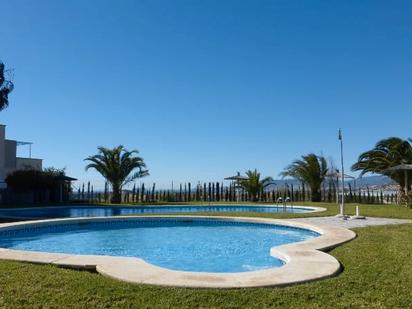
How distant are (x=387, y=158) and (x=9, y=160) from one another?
1070 inches

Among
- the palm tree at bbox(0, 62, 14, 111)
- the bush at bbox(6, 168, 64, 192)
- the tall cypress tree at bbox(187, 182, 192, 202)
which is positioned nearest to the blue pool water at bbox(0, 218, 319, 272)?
the bush at bbox(6, 168, 64, 192)

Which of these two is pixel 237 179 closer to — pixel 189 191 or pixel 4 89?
pixel 189 191

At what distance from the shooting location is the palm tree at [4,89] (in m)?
25.5

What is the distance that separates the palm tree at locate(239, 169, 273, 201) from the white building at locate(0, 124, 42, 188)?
52.9 feet

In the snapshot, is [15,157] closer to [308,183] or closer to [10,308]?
[308,183]

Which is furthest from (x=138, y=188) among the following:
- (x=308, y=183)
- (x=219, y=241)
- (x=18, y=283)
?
(x=18, y=283)

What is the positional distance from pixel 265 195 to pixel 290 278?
2561 centimetres

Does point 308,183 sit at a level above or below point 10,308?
above

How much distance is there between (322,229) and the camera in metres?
10.9

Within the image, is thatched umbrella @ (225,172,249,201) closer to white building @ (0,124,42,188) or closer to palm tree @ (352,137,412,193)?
palm tree @ (352,137,412,193)

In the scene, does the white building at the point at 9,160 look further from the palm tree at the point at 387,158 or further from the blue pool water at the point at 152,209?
the palm tree at the point at 387,158

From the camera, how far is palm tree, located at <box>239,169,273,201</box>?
29.7m

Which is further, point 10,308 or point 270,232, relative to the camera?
point 270,232

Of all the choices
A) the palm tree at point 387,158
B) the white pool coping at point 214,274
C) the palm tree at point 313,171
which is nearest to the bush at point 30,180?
the palm tree at point 313,171
